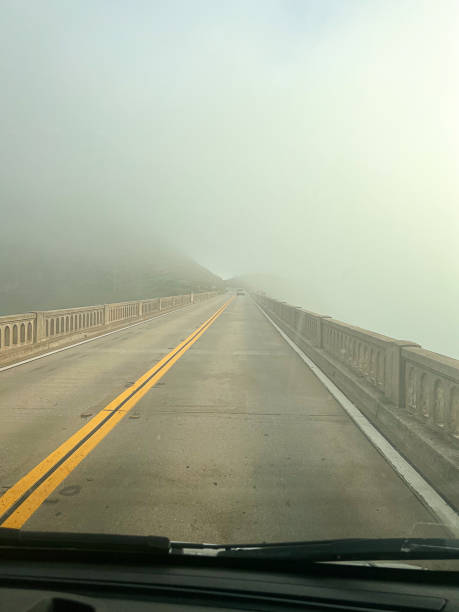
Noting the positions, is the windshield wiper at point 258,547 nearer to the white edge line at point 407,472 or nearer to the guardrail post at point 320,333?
the white edge line at point 407,472

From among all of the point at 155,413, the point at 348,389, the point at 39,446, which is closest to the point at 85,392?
the point at 155,413

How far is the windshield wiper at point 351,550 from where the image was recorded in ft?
8.16

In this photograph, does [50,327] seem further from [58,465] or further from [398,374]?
[398,374]

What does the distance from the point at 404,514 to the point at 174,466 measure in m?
2.24

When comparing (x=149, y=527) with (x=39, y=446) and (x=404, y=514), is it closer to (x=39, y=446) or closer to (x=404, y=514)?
(x=404, y=514)

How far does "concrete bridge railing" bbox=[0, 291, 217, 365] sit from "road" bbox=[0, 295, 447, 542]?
134 inches

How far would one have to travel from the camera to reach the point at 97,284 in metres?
117

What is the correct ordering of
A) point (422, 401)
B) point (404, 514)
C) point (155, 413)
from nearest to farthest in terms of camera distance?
1. point (404, 514)
2. point (422, 401)
3. point (155, 413)

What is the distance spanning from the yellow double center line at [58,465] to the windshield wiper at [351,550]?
194 centimetres

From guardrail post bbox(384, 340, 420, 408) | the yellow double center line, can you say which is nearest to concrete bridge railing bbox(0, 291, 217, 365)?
the yellow double center line

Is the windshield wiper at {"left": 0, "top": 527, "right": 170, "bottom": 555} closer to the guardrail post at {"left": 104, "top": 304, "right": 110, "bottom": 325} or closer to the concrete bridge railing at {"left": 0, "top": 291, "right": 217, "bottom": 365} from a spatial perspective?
the concrete bridge railing at {"left": 0, "top": 291, "right": 217, "bottom": 365}

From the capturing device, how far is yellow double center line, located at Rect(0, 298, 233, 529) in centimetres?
374

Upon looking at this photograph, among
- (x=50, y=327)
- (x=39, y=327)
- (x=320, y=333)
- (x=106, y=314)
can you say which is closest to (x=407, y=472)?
(x=320, y=333)

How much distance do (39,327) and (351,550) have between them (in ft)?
45.3
